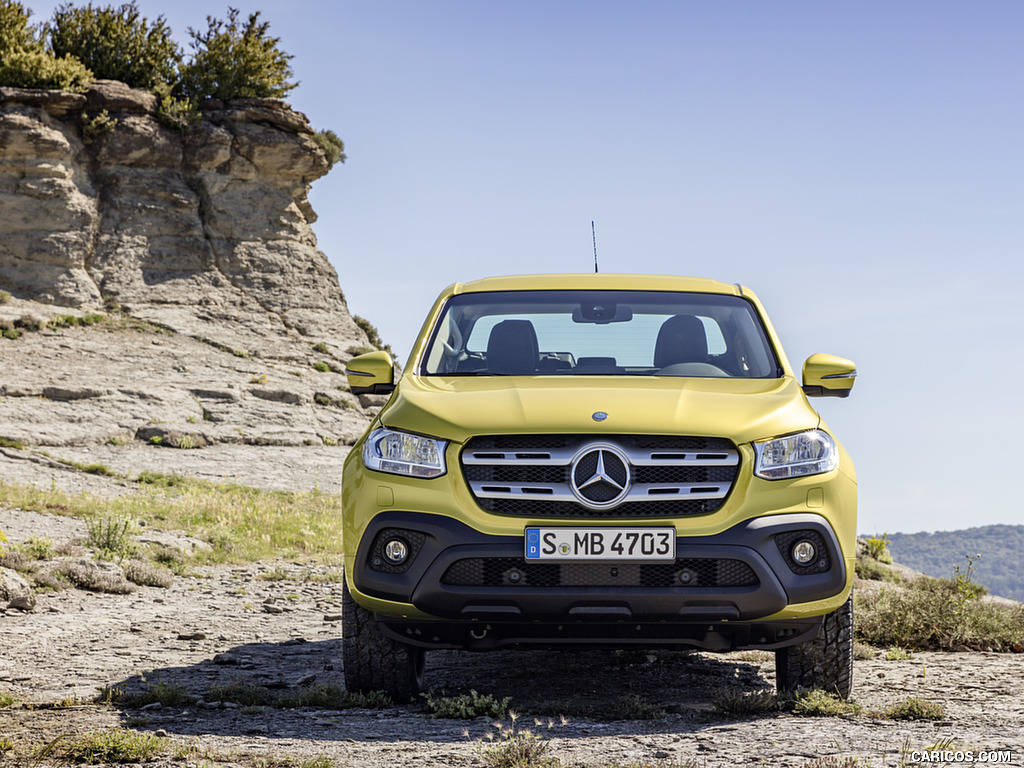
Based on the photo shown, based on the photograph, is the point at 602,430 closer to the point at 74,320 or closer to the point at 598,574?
the point at 598,574

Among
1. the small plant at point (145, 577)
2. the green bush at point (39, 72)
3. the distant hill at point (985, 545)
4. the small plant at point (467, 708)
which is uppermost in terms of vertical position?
the green bush at point (39, 72)

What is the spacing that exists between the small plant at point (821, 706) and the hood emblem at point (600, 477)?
Result: 125 cm

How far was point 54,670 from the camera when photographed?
5.81 meters

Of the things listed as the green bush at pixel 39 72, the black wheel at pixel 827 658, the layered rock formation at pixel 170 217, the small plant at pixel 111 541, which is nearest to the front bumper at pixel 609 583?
the black wheel at pixel 827 658

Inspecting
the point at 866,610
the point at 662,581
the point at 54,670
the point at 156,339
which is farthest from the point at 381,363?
the point at 156,339

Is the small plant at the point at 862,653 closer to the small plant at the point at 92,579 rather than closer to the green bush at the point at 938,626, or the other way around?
the green bush at the point at 938,626

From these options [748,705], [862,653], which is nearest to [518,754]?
[748,705]

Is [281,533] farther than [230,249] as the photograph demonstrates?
No

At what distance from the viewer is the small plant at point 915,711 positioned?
4.42 metres

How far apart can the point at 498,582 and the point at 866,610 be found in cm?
438

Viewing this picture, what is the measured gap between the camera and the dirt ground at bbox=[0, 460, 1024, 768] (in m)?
3.85

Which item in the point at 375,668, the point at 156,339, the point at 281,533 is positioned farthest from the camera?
the point at 156,339

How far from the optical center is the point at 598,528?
4188 mm

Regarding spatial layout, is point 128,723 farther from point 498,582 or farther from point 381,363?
point 381,363
